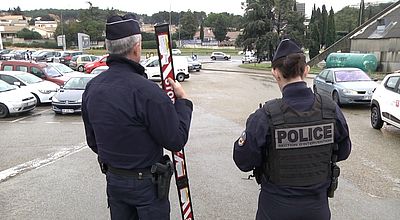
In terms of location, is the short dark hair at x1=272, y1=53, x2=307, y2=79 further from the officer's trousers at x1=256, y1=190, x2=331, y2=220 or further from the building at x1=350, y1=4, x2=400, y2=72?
the building at x1=350, y1=4, x2=400, y2=72

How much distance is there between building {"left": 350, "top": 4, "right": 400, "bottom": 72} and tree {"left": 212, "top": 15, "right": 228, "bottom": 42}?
79.5 metres

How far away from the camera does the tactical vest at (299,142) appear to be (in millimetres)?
2414

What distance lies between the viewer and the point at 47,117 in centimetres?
1327

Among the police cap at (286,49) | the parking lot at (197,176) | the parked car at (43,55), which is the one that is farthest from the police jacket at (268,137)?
the parked car at (43,55)

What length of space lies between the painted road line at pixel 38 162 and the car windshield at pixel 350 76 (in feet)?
34.0

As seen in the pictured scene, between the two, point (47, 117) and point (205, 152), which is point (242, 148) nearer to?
point (205, 152)

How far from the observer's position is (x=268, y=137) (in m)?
2.45

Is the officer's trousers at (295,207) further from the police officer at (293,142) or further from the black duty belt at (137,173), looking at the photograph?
the black duty belt at (137,173)

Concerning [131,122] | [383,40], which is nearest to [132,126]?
[131,122]

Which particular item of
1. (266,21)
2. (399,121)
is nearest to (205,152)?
(399,121)

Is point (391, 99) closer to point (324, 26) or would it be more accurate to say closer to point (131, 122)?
point (131, 122)

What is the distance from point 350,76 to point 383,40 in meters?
21.9

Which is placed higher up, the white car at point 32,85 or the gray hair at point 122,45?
the gray hair at point 122,45

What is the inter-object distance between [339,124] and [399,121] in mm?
7168
